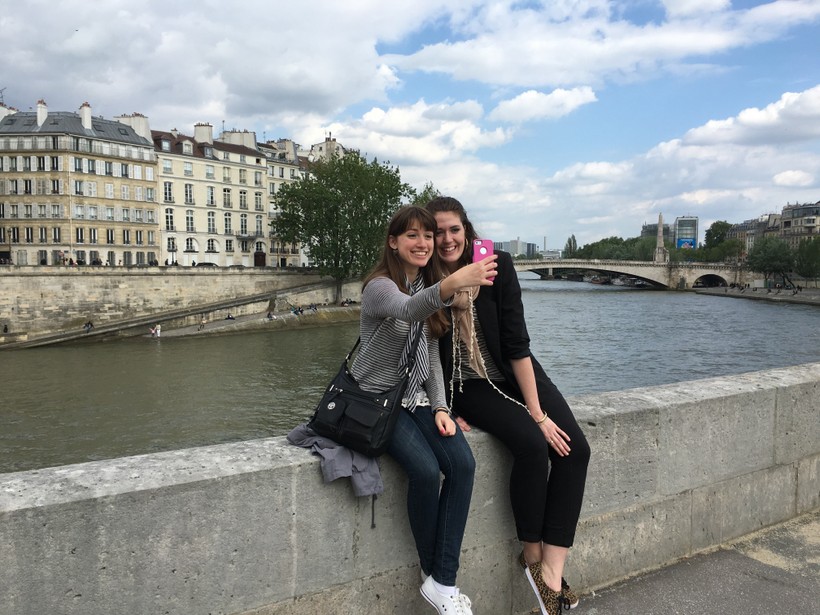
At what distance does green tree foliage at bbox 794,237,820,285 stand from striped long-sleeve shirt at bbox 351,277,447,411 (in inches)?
3070

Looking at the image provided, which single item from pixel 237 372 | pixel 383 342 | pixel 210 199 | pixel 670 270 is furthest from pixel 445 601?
pixel 670 270

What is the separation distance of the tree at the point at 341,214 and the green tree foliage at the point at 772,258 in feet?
146

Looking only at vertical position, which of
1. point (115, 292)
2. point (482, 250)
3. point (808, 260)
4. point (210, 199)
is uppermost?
point (210, 199)

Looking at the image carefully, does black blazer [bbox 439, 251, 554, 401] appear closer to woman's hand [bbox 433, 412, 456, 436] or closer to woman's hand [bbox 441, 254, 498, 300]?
woman's hand [bbox 433, 412, 456, 436]

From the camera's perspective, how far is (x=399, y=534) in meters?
2.37

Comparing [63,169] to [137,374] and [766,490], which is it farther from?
[766,490]

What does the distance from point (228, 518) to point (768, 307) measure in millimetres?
59088

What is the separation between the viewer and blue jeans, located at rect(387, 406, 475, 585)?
2.27 meters

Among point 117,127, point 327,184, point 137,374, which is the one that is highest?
point 117,127

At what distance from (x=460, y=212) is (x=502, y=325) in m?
0.49

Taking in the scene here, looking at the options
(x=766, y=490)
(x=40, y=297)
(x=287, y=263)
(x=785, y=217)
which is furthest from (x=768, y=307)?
(x=785, y=217)

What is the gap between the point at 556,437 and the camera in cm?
250

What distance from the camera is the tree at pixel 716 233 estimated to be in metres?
141

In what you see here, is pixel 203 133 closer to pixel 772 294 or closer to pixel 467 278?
pixel 772 294
